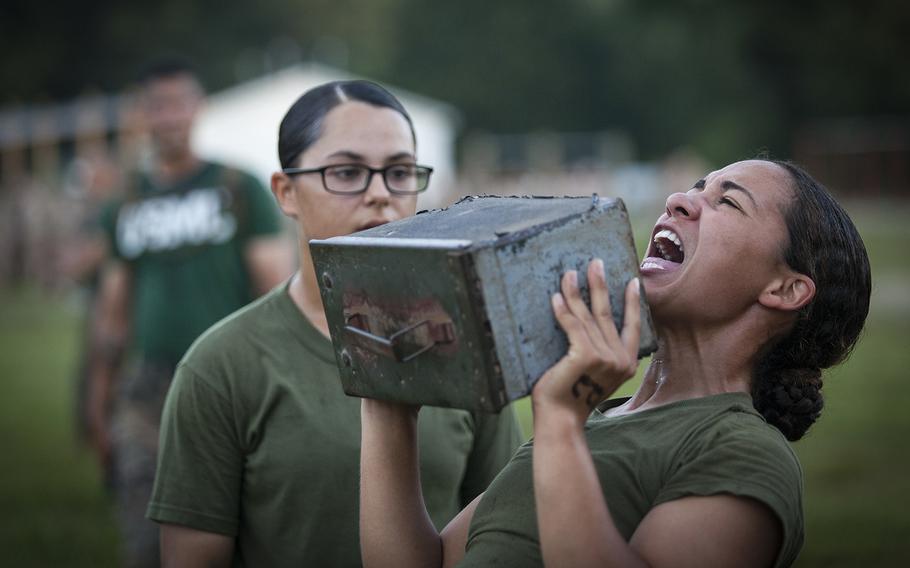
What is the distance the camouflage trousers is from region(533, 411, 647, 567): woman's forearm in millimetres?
3154

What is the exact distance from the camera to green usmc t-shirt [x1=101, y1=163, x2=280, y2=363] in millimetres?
5688

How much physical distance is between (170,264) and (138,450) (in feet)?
3.40

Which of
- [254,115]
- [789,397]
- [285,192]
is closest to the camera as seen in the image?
[789,397]

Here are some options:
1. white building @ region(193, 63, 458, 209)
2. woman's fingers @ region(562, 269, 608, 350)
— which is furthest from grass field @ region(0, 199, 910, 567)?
white building @ region(193, 63, 458, 209)

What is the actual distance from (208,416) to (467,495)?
0.76 m

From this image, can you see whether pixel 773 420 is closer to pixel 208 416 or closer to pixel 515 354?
pixel 515 354

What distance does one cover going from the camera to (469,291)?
2.05 meters

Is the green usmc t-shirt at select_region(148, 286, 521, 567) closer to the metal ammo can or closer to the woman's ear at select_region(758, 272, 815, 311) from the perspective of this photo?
the metal ammo can

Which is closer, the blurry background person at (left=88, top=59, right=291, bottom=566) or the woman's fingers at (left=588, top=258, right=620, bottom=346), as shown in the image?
the woman's fingers at (left=588, top=258, right=620, bottom=346)

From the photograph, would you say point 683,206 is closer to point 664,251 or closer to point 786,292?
point 664,251

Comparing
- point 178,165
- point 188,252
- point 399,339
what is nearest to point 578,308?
point 399,339

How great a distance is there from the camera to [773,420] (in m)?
2.74

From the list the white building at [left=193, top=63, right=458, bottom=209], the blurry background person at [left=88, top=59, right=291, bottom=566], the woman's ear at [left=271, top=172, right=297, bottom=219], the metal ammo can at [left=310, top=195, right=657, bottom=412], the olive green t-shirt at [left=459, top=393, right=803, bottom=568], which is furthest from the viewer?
the white building at [left=193, top=63, right=458, bottom=209]

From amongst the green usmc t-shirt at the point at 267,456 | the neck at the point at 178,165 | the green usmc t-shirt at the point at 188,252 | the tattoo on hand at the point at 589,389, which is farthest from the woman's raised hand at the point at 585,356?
the neck at the point at 178,165
